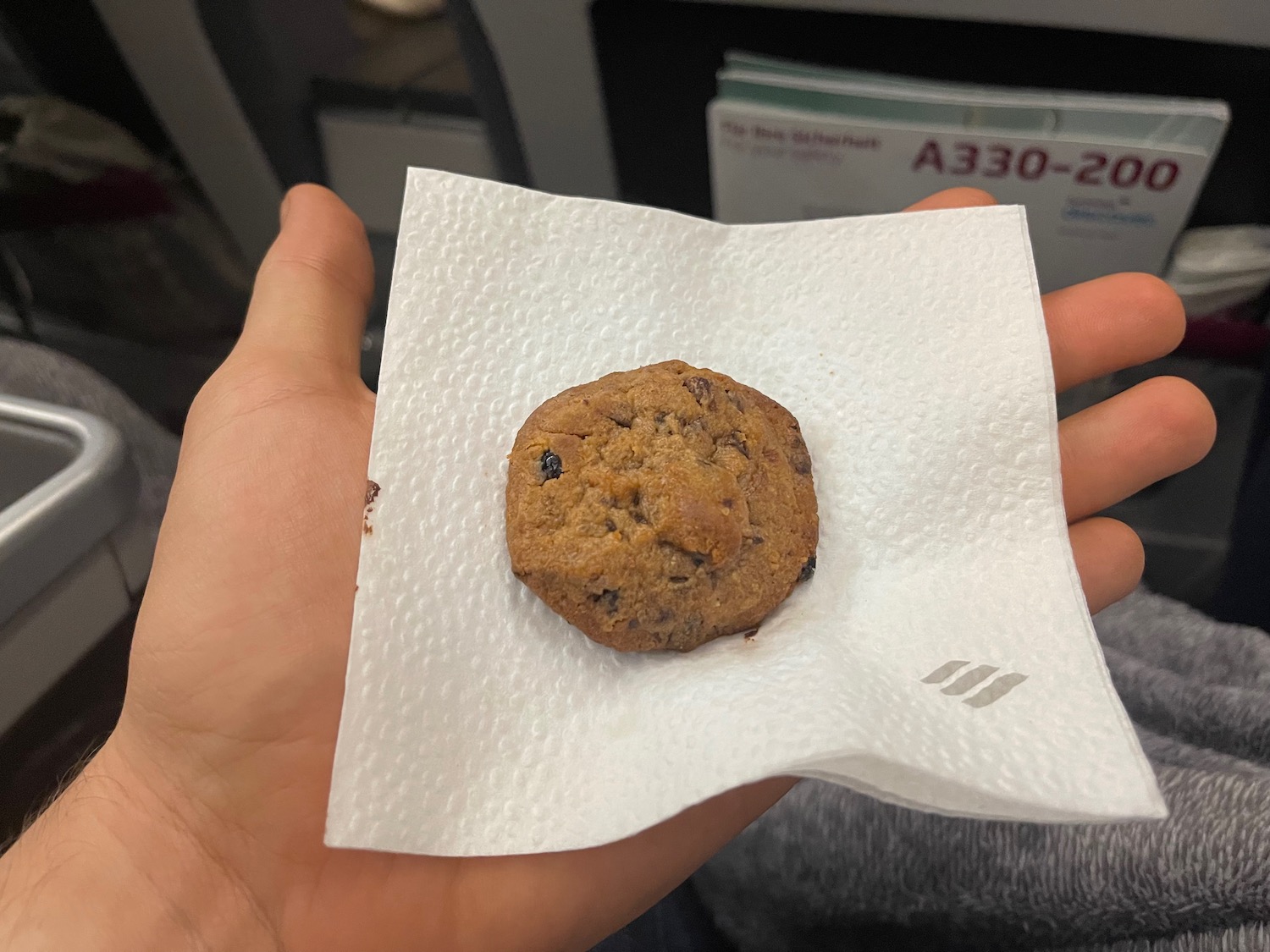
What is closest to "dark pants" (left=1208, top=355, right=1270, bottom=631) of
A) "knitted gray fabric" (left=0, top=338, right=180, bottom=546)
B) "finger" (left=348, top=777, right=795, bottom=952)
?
"finger" (left=348, top=777, right=795, bottom=952)

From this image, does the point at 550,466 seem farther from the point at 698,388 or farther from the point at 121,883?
the point at 121,883

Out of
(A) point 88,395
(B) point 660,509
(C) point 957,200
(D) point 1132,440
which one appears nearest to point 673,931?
(B) point 660,509

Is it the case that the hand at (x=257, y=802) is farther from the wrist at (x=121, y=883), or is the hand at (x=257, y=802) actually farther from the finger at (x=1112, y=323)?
the finger at (x=1112, y=323)

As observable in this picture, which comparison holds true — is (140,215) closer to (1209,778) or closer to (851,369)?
(851,369)

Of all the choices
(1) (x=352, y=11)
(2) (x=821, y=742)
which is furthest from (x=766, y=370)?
(1) (x=352, y=11)

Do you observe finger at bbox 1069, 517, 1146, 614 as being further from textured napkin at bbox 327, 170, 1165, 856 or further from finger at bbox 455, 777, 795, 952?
finger at bbox 455, 777, 795, 952
